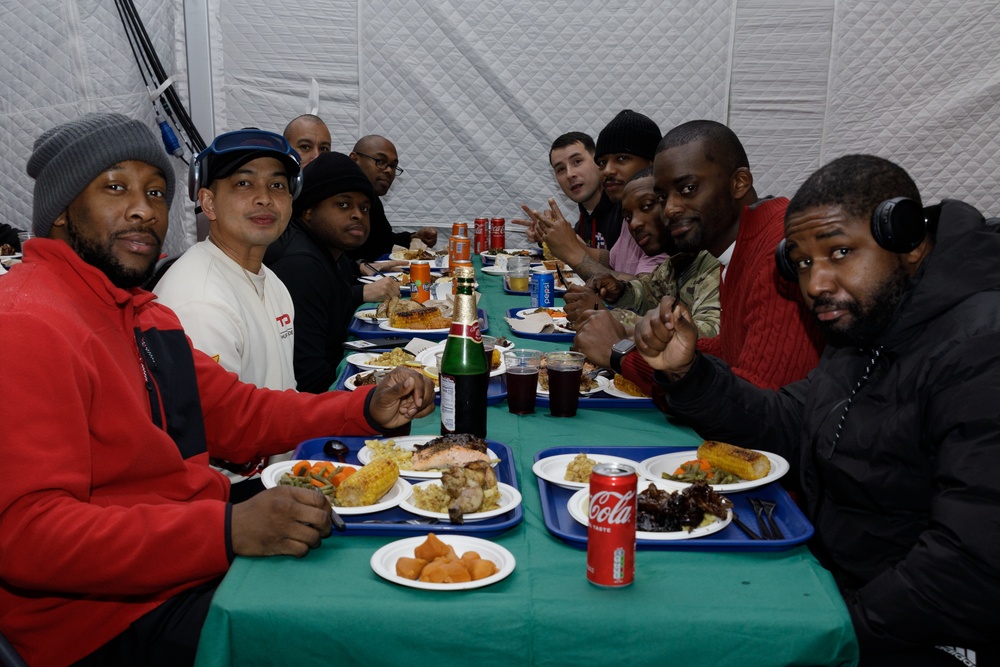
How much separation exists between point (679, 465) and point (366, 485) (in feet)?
2.10

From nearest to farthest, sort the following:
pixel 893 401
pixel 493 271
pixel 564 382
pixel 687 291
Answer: pixel 893 401 < pixel 564 382 < pixel 687 291 < pixel 493 271

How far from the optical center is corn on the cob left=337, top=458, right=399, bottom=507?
1.43 m

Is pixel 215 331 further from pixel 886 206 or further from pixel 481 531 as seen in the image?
pixel 886 206

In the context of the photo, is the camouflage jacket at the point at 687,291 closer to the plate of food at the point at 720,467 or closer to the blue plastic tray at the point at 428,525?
the plate of food at the point at 720,467

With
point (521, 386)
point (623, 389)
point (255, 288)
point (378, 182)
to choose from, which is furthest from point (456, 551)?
point (378, 182)

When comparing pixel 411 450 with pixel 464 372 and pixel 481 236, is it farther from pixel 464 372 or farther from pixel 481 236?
pixel 481 236

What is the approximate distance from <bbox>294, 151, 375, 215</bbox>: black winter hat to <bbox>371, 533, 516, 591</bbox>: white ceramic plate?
7.12ft

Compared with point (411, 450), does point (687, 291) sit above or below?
above

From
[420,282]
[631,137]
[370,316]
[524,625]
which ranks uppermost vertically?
[631,137]

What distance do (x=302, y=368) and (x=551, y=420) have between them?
1195 mm

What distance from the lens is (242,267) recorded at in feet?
8.11

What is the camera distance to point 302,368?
290 cm

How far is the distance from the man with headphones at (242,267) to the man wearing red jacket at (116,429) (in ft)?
0.95

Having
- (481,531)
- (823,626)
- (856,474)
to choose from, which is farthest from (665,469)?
(823,626)
